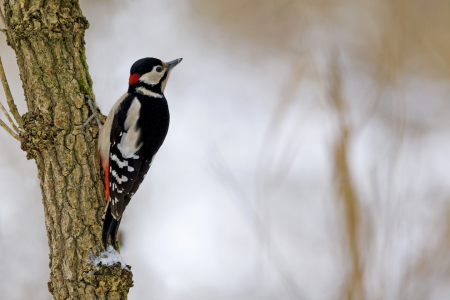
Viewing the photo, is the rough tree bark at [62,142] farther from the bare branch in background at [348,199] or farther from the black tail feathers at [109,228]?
the bare branch in background at [348,199]

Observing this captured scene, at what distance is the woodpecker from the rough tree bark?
0.08 meters

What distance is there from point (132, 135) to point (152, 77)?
1.68ft

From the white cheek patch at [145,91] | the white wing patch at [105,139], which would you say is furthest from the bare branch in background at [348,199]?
the white cheek patch at [145,91]

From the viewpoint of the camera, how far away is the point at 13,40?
2293 millimetres

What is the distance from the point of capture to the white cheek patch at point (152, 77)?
307 cm

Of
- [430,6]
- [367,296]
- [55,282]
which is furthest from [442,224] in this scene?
[430,6]

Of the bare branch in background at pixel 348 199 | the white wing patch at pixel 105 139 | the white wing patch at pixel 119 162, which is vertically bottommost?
the bare branch in background at pixel 348 199

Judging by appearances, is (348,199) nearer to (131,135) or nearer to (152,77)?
(131,135)

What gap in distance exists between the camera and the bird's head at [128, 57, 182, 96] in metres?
3.02

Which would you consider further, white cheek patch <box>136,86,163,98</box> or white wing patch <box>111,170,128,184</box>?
white cheek patch <box>136,86,163,98</box>

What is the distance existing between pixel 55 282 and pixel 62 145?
705mm

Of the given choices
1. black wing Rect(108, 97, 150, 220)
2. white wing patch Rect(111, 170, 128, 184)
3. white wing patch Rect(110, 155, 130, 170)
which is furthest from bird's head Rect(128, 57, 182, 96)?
white wing patch Rect(111, 170, 128, 184)

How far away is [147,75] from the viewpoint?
121 inches

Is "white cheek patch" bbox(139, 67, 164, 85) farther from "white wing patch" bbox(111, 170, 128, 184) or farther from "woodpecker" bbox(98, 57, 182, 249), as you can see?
"white wing patch" bbox(111, 170, 128, 184)
